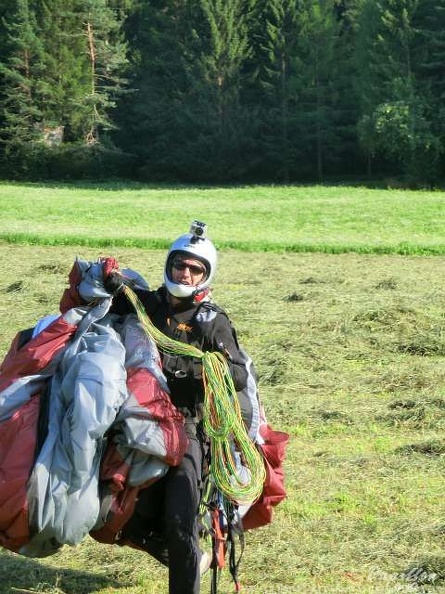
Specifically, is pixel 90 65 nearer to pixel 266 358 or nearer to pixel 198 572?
pixel 266 358

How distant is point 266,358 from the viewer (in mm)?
9320

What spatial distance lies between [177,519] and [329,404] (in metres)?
3.98

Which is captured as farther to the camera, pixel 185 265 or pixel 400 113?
pixel 400 113

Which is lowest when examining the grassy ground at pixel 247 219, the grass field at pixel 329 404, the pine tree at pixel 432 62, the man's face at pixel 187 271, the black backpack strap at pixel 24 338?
the grassy ground at pixel 247 219

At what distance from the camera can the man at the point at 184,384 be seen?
157 inches

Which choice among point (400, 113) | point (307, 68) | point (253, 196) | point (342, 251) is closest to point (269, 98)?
point (307, 68)

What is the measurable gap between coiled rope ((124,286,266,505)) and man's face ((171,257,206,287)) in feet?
0.89

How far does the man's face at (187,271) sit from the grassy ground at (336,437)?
144 centimetres

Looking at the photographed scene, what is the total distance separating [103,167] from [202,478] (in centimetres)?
5130

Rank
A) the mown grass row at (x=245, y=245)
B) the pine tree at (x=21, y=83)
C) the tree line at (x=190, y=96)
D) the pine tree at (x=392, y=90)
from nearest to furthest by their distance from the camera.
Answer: the mown grass row at (x=245, y=245)
the pine tree at (x=392, y=90)
the pine tree at (x=21, y=83)
the tree line at (x=190, y=96)

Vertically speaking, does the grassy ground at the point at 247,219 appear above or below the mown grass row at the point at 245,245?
below

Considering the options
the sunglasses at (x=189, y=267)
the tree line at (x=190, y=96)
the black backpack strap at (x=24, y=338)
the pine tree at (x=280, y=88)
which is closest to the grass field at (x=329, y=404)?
the black backpack strap at (x=24, y=338)

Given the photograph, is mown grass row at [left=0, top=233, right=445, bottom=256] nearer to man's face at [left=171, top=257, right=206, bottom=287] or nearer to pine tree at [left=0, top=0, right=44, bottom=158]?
man's face at [left=171, top=257, right=206, bottom=287]

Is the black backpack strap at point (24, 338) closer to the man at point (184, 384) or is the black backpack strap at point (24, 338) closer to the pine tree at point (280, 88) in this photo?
the man at point (184, 384)
